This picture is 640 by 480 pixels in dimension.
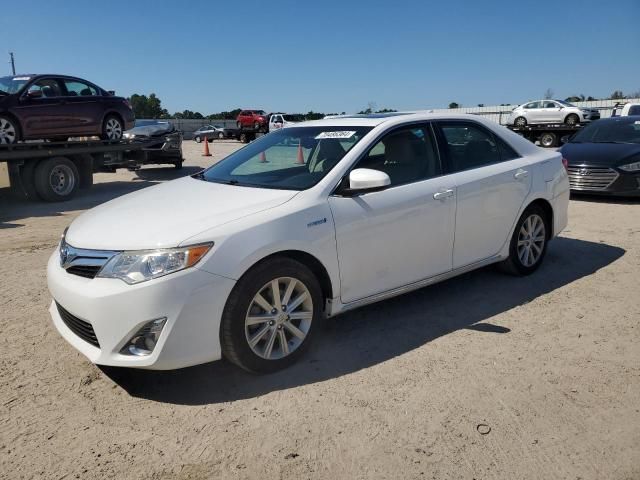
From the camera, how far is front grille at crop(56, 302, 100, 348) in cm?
296

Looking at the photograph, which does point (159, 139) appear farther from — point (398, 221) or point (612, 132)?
point (398, 221)

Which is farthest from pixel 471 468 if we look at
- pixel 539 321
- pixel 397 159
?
pixel 397 159

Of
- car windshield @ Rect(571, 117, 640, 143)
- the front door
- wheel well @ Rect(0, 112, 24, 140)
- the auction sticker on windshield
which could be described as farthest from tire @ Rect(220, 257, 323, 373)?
wheel well @ Rect(0, 112, 24, 140)

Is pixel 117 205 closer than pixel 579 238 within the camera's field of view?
Yes

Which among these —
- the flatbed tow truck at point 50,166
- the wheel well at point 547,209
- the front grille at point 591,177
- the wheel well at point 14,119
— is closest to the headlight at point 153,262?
the wheel well at point 547,209

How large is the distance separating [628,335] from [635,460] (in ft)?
5.08

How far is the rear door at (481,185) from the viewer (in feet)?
13.8

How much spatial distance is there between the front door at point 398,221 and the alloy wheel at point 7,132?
9057 millimetres

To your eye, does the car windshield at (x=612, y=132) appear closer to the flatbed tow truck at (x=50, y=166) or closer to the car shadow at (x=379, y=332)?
the car shadow at (x=379, y=332)

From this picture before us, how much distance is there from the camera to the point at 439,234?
13.1ft

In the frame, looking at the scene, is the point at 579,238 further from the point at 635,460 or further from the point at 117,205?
the point at 117,205

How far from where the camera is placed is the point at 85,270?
3.03 meters

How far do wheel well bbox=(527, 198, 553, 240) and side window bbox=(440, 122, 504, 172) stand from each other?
66 cm

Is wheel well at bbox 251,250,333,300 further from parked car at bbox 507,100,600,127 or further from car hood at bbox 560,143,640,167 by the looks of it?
parked car at bbox 507,100,600,127
